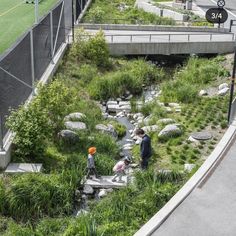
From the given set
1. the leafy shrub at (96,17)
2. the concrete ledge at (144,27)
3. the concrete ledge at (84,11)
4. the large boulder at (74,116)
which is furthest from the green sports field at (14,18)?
the large boulder at (74,116)

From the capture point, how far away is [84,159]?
1483 cm

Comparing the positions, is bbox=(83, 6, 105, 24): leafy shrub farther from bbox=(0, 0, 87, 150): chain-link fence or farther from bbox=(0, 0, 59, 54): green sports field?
bbox=(0, 0, 87, 150): chain-link fence

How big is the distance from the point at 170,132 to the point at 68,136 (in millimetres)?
3406

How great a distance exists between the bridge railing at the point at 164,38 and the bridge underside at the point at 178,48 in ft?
1.38

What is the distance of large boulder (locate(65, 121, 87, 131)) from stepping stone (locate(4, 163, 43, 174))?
295 cm

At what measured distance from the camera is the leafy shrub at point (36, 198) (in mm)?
12398

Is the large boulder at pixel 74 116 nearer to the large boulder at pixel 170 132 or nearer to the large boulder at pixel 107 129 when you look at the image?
the large boulder at pixel 107 129

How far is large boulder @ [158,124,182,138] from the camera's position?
1689 centimetres

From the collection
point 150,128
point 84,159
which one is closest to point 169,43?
point 150,128

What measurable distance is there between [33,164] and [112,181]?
223 cm

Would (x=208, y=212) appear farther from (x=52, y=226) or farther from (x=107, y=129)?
(x=107, y=129)

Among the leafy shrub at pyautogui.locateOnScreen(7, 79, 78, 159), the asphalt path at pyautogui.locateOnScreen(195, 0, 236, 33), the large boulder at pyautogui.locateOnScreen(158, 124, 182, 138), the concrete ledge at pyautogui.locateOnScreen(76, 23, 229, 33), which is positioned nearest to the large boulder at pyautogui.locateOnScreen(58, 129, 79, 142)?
the leafy shrub at pyautogui.locateOnScreen(7, 79, 78, 159)

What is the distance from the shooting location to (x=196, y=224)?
11195mm

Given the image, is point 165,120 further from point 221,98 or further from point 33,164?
point 33,164
